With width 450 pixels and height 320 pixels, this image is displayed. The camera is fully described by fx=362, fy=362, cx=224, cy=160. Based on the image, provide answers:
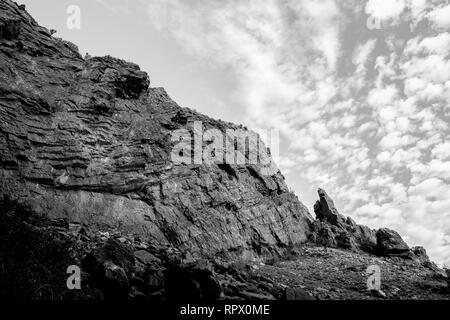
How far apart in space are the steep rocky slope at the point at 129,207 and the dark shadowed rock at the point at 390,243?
4.2 inches

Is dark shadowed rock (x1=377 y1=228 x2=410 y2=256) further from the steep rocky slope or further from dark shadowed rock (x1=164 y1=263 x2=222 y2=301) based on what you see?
dark shadowed rock (x1=164 y1=263 x2=222 y2=301)

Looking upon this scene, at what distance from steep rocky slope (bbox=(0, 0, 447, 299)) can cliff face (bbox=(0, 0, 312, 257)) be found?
73 millimetres

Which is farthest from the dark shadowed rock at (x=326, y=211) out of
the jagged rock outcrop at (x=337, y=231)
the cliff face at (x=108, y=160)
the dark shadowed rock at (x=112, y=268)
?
the dark shadowed rock at (x=112, y=268)

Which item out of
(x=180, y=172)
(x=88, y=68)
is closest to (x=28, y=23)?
(x=88, y=68)

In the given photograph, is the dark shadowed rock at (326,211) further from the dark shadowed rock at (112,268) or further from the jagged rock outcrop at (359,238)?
the dark shadowed rock at (112,268)

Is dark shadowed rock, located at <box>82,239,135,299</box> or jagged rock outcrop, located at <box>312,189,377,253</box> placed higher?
jagged rock outcrop, located at <box>312,189,377,253</box>

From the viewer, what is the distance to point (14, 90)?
66.2ft

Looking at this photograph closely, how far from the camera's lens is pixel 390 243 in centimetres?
2877

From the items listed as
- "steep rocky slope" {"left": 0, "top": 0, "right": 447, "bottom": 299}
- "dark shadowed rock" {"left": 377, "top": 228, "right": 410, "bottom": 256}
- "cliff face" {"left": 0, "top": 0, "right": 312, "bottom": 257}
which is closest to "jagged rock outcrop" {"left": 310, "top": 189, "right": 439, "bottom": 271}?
"dark shadowed rock" {"left": 377, "top": 228, "right": 410, "bottom": 256}

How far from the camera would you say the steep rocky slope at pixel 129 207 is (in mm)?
12195

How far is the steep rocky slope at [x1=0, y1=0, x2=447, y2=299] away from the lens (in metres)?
12.2

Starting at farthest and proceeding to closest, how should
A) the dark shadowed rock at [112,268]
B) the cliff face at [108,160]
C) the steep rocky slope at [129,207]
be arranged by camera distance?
the cliff face at [108,160], the steep rocky slope at [129,207], the dark shadowed rock at [112,268]
